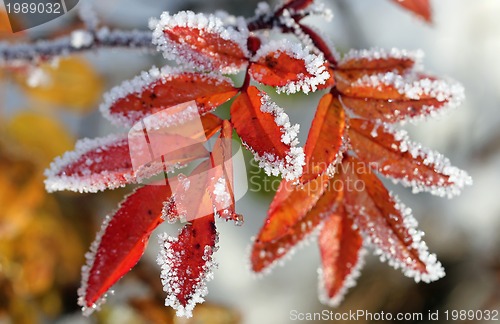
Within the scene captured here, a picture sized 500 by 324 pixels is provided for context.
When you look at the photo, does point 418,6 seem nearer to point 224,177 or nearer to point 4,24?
point 224,177

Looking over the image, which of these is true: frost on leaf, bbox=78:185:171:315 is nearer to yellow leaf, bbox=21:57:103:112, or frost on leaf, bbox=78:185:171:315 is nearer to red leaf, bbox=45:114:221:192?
red leaf, bbox=45:114:221:192

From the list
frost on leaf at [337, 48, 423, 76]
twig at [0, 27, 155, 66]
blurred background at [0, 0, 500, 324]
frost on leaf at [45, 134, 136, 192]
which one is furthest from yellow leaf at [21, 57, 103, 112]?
frost on leaf at [337, 48, 423, 76]

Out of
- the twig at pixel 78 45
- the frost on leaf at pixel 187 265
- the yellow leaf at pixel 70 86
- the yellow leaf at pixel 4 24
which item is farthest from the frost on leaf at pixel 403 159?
the yellow leaf at pixel 70 86

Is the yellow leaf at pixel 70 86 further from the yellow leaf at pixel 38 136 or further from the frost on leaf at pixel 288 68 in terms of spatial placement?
the frost on leaf at pixel 288 68

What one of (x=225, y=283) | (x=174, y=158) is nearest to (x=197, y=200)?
(x=174, y=158)

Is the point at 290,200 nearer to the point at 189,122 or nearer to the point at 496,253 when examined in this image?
the point at 189,122

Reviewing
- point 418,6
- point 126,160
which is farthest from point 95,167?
point 418,6
